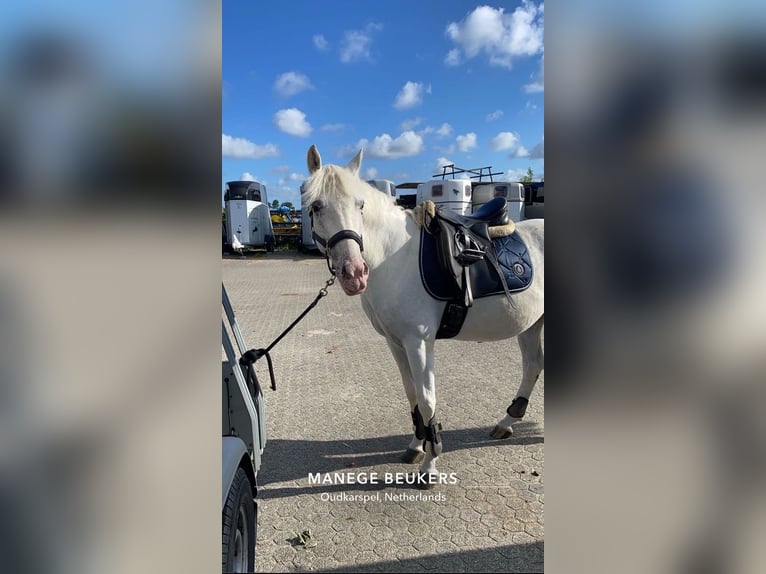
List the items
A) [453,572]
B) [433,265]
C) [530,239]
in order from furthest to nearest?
[530,239], [433,265], [453,572]

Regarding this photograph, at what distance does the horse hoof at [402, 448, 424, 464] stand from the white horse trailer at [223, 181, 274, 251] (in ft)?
45.7

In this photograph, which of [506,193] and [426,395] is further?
[506,193]

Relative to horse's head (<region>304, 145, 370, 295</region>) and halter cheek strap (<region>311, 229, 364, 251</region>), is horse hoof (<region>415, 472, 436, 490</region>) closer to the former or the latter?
horse's head (<region>304, 145, 370, 295</region>)

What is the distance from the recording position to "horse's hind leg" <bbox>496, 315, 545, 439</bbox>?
2826 millimetres

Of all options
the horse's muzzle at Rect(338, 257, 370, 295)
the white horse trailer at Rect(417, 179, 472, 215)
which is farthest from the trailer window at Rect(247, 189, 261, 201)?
the horse's muzzle at Rect(338, 257, 370, 295)

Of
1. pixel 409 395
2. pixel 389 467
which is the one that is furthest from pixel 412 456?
pixel 409 395
